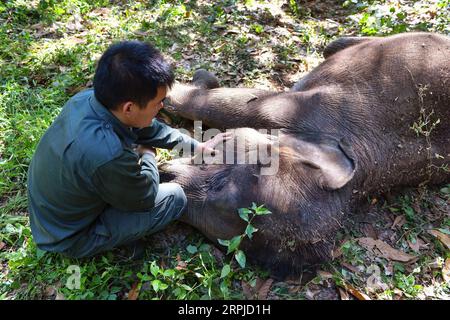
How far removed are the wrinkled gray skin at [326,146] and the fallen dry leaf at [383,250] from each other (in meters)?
0.31

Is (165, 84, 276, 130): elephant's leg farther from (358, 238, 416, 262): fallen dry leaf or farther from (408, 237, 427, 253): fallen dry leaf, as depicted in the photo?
(408, 237, 427, 253): fallen dry leaf

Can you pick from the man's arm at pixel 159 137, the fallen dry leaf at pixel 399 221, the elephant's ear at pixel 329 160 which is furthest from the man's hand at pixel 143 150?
the fallen dry leaf at pixel 399 221

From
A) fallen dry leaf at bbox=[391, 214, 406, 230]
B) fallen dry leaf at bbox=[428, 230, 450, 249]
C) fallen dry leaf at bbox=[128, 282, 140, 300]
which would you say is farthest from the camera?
fallen dry leaf at bbox=[391, 214, 406, 230]

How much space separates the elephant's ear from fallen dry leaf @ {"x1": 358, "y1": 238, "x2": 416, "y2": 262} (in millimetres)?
718

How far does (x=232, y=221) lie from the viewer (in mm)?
2893

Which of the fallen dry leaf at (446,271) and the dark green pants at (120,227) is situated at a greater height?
the dark green pants at (120,227)

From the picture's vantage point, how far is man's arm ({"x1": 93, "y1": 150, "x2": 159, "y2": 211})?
7.55 ft

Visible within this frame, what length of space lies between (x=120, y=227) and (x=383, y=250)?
2.02 metres

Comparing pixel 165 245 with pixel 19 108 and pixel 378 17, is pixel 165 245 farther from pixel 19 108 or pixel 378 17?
pixel 378 17

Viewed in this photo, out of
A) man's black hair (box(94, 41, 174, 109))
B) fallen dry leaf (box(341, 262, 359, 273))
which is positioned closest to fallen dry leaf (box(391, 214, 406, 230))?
fallen dry leaf (box(341, 262, 359, 273))

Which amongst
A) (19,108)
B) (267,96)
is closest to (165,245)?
(267,96)

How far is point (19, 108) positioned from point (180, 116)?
1570mm

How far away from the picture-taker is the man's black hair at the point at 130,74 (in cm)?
221

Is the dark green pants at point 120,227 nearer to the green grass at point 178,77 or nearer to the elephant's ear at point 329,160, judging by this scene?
the green grass at point 178,77
